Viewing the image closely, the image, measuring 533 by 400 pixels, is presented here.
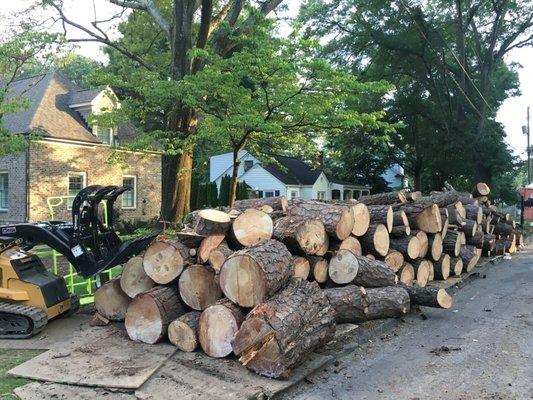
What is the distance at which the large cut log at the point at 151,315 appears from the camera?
18.0 ft

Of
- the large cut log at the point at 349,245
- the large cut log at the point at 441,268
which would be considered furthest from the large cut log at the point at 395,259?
the large cut log at the point at 441,268

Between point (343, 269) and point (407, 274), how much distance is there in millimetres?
2364

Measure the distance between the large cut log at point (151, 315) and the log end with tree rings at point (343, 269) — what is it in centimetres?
220

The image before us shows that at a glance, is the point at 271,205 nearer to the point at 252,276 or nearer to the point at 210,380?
the point at 252,276

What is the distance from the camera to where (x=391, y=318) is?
269 inches

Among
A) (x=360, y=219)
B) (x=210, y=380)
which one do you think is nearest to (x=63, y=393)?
(x=210, y=380)

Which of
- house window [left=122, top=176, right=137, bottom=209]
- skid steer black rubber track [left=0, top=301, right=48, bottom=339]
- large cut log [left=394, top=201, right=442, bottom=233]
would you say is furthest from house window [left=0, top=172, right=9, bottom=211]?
large cut log [left=394, top=201, right=442, bottom=233]

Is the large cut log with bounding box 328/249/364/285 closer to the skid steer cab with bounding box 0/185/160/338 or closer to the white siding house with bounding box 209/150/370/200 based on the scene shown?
the skid steer cab with bounding box 0/185/160/338

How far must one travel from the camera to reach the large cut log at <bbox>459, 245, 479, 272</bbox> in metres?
11.1

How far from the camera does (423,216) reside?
9.37m

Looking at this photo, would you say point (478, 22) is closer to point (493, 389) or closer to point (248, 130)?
point (248, 130)

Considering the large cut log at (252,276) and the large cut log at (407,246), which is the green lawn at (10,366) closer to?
the large cut log at (252,276)

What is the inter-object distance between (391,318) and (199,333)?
9.66 ft

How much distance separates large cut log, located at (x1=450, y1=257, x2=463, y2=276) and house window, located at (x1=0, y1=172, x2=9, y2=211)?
17645 millimetres
